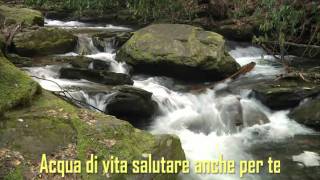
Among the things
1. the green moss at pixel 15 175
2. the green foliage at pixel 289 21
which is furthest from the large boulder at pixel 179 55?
the green moss at pixel 15 175

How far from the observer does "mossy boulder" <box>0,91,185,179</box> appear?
4.48 metres

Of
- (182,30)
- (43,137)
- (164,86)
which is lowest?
(164,86)

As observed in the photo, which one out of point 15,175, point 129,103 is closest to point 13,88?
point 15,175

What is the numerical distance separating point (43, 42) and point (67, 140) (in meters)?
7.11

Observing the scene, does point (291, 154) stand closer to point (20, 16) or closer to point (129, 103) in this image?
point (129, 103)

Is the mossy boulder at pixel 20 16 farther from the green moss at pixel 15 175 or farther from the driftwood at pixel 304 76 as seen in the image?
the green moss at pixel 15 175

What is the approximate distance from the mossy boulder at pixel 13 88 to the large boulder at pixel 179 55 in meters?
5.43

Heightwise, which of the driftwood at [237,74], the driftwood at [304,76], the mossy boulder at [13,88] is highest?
the mossy boulder at [13,88]

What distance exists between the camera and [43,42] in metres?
11.4

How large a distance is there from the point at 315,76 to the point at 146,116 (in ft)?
14.6

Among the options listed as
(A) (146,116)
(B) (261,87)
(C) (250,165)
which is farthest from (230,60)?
(C) (250,165)

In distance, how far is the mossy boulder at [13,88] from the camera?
16.9ft

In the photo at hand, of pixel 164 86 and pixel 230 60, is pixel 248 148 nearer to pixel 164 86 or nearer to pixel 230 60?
pixel 164 86

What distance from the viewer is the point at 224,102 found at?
948 cm
